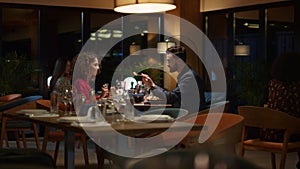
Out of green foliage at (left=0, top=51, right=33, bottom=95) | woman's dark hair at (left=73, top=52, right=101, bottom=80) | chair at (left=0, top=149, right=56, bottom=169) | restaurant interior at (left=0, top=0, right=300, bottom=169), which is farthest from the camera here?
green foliage at (left=0, top=51, right=33, bottom=95)

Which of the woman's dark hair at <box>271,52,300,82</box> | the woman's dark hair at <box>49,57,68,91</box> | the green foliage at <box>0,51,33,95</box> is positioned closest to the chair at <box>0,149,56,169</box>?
the woman's dark hair at <box>271,52,300,82</box>

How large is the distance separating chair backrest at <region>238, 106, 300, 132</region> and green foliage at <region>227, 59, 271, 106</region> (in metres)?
3.94

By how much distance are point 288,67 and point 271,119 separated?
58 centimetres

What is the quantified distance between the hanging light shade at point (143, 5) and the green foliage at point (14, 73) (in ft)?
14.5

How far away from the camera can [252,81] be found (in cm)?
894

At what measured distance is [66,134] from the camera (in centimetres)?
413

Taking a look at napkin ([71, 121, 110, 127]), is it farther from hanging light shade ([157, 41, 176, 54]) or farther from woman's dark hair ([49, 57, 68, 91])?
hanging light shade ([157, 41, 176, 54])

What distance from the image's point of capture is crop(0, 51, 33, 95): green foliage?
9109mm

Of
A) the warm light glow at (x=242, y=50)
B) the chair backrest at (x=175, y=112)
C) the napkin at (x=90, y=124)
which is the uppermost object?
the warm light glow at (x=242, y=50)

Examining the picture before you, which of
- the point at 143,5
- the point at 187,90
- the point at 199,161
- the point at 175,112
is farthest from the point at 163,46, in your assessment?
the point at 199,161

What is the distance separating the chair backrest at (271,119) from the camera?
473 cm

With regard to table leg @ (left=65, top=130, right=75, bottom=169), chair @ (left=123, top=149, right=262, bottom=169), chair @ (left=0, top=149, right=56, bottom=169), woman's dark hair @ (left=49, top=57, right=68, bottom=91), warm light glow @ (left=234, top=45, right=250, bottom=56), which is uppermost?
warm light glow @ (left=234, top=45, right=250, bottom=56)

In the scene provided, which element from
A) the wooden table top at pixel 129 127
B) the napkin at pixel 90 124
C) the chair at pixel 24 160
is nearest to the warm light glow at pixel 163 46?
the wooden table top at pixel 129 127

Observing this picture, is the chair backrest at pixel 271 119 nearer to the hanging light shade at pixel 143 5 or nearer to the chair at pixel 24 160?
the hanging light shade at pixel 143 5
